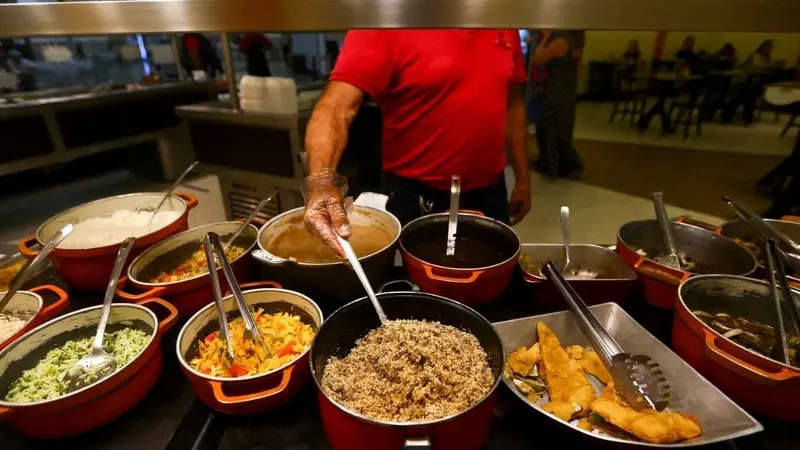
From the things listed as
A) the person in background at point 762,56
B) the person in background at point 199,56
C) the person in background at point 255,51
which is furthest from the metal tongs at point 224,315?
the person in background at point 762,56

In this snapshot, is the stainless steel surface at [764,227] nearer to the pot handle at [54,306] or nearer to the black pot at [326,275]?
the black pot at [326,275]

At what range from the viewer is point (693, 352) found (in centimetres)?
89

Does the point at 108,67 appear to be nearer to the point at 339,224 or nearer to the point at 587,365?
the point at 339,224

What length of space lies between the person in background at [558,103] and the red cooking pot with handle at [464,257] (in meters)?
4.58

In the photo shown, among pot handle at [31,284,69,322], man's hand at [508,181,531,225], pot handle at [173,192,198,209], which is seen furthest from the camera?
man's hand at [508,181,531,225]

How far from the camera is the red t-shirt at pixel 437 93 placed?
1.65 m

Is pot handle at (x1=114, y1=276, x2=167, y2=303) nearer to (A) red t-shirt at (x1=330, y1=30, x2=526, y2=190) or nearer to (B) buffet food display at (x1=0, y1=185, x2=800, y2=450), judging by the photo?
(B) buffet food display at (x1=0, y1=185, x2=800, y2=450)

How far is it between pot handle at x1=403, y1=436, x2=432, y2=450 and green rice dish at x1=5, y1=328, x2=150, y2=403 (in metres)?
0.62

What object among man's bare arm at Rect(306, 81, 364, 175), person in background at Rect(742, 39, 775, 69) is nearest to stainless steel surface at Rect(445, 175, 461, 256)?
man's bare arm at Rect(306, 81, 364, 175)

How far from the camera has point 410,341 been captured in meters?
0.86

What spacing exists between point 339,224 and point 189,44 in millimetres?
6274

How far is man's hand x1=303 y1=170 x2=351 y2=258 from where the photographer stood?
1096mm

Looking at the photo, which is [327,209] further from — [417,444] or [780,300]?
[780,300]

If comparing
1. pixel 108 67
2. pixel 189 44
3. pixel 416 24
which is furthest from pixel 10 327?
pixel 108 67
